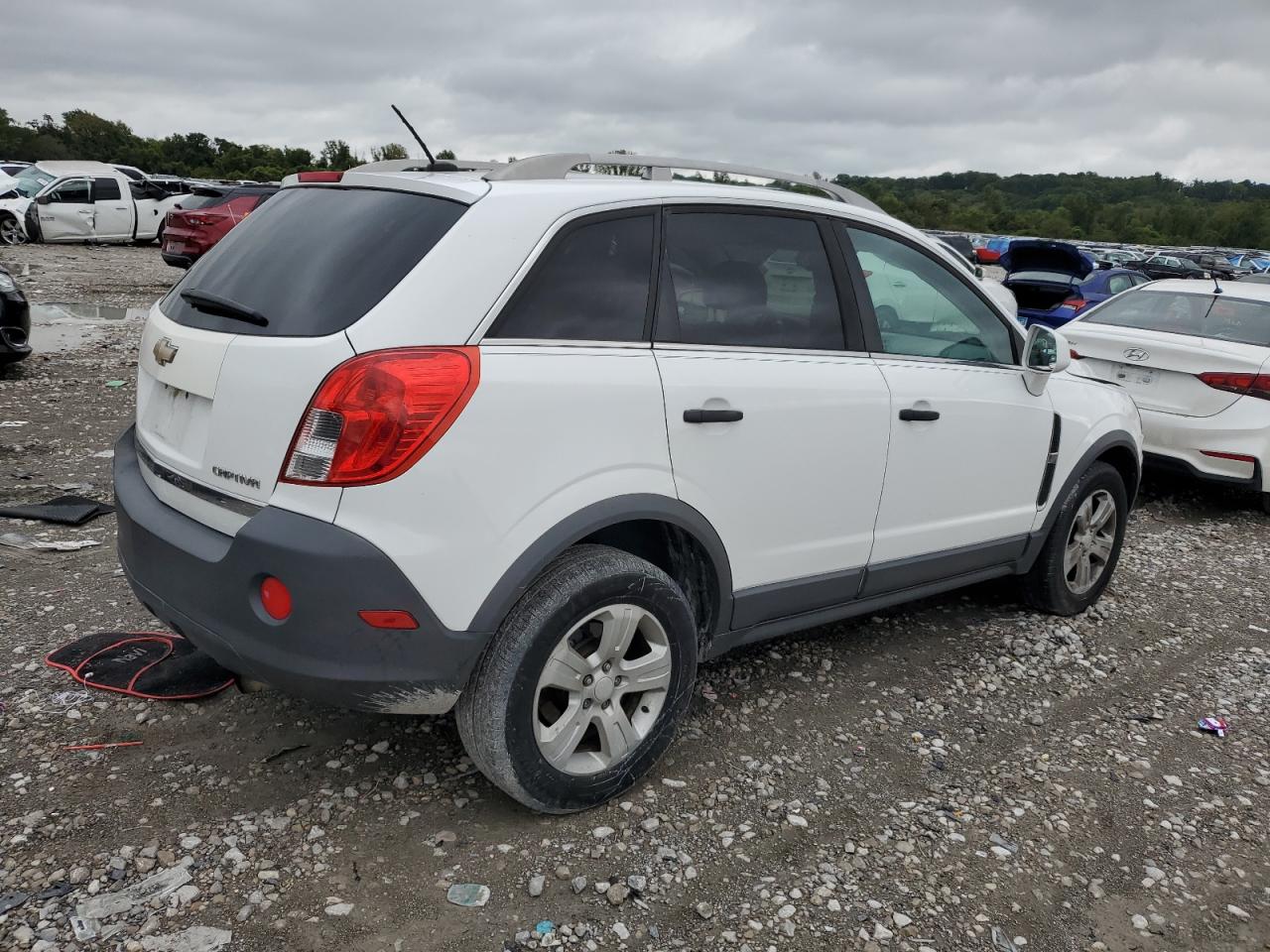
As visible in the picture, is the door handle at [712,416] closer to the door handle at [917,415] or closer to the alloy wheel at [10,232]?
the door handle at [917,415]

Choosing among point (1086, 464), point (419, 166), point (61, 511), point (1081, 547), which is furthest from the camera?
point (61, 511)

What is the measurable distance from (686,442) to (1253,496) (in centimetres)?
683

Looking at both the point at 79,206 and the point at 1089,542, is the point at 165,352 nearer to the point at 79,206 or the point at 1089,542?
the point at 1089,542

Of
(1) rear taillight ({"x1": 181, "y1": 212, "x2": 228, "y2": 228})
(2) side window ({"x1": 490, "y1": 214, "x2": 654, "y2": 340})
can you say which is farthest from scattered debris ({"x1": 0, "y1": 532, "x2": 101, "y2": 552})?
(1) rear taillight ({"x1": 181, "y1": 212, "x2": 228, "y2": 228})

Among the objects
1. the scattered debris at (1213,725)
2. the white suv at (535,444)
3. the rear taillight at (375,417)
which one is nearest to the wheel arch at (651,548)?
the white suv at (535,444)

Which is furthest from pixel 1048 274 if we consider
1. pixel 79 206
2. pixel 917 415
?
pixel 79 206

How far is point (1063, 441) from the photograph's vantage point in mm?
4434

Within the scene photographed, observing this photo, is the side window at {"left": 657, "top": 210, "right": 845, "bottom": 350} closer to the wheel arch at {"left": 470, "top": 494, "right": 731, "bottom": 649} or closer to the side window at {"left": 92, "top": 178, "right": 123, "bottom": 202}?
the wheel arch at {"left": 470, "top": 494, "right": 731, "bottom": 649}

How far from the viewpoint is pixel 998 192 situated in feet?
372

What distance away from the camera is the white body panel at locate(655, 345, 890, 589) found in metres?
3.03

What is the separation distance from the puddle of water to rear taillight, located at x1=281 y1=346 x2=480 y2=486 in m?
9.07

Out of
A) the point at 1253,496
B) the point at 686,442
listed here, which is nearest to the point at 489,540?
the point at 686,442

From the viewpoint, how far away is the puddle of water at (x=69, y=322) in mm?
10812

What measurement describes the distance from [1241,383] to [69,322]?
12.5m
